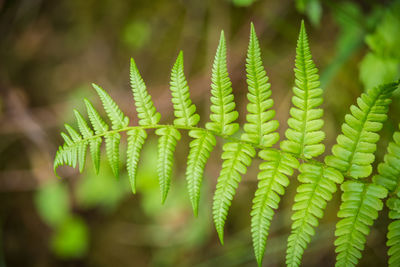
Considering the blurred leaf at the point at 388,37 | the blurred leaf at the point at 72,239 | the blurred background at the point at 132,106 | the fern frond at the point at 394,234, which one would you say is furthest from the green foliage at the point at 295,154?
the blurred leaf at the point at 72,239

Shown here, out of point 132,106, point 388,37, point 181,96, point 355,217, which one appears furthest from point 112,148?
point 132,106

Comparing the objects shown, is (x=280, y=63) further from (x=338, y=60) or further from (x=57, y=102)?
(x=57, y=102)

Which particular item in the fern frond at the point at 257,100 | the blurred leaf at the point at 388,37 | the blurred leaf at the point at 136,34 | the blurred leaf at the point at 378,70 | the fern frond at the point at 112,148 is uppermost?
the blurred leaf at the point at 136,34

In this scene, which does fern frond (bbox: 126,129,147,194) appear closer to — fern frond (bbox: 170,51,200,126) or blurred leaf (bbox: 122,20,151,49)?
fern frond (bbox: 170,51,200,126)

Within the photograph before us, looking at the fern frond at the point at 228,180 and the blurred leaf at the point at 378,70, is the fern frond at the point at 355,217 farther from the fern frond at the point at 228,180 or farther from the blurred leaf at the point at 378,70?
the blurred leaf at the point at 378,70

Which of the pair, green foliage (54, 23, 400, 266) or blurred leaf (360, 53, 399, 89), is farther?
blurred leaf (360, 53, 399, 89)

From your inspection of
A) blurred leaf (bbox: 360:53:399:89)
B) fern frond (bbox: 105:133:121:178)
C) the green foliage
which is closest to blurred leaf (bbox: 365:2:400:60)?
blurred leaf (bbox: 360:53:399:89)
